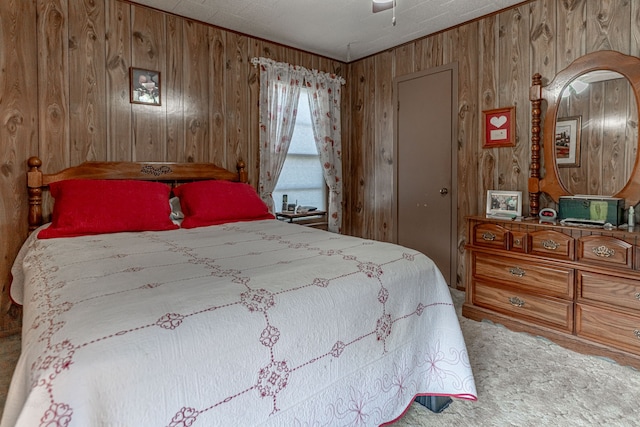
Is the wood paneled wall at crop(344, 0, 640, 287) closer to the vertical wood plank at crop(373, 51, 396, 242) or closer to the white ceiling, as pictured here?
the vertical wood plank at crop(373, 51, 396, 242)

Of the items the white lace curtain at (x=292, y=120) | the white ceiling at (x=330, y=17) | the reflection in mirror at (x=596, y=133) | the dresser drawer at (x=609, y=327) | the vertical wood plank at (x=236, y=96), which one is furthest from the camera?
the white lace curtain at (x=292, y=120)

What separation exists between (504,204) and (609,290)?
3.14ft

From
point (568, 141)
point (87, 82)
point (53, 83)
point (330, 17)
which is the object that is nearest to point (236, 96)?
point (330, 17)

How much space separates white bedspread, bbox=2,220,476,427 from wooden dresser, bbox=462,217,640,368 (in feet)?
3.81

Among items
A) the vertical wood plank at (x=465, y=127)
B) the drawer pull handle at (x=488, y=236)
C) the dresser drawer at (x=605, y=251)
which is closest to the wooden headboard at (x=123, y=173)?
the vertical wood plank at (x=465, y=127)

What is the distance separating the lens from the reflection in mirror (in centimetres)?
247

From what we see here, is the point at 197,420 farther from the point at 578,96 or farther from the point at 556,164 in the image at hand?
the point at 578,96

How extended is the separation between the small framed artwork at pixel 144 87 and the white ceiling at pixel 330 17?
548mm

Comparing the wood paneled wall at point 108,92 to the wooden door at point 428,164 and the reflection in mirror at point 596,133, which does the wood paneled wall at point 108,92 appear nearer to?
the wooden door at point 428,164

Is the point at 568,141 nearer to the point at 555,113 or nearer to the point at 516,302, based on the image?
the point at 555,113

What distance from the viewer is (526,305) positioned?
2.55 meters

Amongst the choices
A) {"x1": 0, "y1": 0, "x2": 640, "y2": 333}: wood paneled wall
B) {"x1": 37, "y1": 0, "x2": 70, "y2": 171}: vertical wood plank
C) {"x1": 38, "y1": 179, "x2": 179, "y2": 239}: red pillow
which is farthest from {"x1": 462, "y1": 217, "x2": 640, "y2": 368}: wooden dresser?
{"x1": 37, "y1": 0, "x2": 70, "y2": 171}: vertical wood plank

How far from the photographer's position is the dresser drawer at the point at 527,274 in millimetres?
2375

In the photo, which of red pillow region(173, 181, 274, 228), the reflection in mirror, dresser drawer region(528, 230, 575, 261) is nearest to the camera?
dresser drawer region(528, 230, 575, 261)
